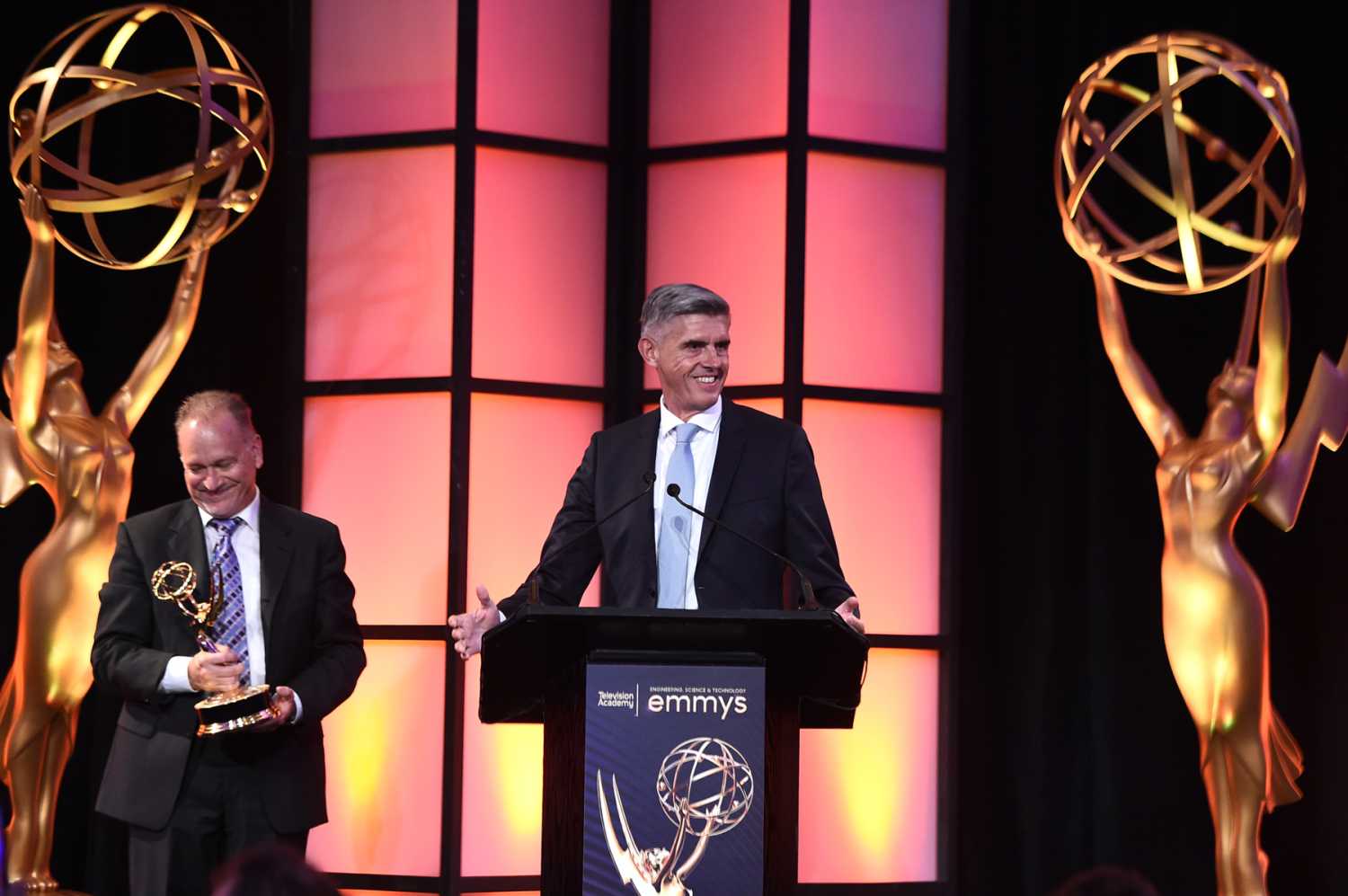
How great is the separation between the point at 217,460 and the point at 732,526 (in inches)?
48.5

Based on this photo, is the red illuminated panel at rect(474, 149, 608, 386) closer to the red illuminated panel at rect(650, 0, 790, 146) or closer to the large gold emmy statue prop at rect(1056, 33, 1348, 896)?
the red illuminated panel at rect(650, 0, 790, 146)

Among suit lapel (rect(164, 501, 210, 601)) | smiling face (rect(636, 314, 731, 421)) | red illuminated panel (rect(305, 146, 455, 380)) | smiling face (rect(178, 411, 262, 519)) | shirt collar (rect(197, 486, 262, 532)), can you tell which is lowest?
suit lapel (rect(164, 501, 210, 601))

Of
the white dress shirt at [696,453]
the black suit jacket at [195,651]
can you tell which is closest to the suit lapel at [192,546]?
the black suit jacket at [195,651]

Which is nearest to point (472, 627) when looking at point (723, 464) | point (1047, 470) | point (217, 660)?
point (217, 660)

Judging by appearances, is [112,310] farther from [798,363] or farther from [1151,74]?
[1151,74]

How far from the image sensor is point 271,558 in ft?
13.6

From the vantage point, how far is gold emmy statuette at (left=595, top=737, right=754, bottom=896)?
10.1 feet

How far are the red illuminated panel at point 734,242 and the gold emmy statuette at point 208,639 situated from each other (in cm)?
281

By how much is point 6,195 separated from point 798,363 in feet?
9.73

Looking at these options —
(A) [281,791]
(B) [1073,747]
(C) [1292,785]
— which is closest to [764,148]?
(B) [1073,747]

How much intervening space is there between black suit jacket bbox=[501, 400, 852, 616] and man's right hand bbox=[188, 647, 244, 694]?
65cm

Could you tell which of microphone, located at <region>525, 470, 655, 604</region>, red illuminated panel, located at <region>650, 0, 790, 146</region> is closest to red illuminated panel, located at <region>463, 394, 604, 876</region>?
red illuminated panel, located at <region>650, 0, 790, 146</region>

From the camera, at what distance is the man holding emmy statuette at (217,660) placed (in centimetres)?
393

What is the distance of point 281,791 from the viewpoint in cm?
401
